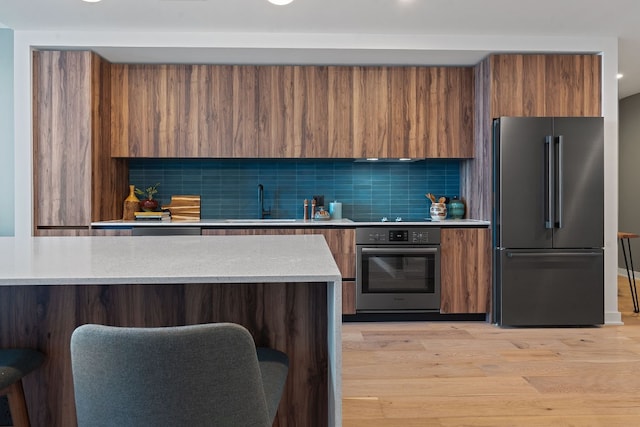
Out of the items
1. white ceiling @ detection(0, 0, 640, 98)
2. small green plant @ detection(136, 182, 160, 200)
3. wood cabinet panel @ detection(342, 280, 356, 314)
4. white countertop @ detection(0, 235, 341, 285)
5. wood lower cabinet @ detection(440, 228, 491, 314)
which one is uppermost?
white ceiling @ detection(0, 0, 640, 98)

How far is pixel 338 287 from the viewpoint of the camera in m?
1.32

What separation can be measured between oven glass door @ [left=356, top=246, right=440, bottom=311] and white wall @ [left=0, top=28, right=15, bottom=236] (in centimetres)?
289

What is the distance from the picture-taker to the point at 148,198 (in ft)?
15.3

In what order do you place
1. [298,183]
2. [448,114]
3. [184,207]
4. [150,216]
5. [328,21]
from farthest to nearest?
1. [298,183]
2. [184,207]
3. [448,114]
4. [150,216]
5. [328,21]

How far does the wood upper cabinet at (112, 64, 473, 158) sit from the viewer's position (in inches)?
169

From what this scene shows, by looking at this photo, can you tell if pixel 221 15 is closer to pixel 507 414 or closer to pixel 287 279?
pixel 287 279

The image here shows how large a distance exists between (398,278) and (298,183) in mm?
1336

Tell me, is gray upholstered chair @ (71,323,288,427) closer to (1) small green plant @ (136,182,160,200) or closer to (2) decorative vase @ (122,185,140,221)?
(2) decorative vase @ (122,185,140,221)

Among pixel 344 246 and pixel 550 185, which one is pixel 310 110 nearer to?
pixel 344 246

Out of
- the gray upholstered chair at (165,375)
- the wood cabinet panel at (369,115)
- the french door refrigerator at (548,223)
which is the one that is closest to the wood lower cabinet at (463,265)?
the french door refrigerator at (548,223)

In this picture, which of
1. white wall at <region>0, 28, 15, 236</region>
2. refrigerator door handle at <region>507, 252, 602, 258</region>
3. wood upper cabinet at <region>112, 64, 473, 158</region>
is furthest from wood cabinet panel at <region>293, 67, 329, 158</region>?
white wall at <region>0, 28, 15, 236</region>

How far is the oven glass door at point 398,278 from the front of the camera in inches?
163

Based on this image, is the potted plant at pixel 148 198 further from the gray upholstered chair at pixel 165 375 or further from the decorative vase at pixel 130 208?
the gray upholstered chair at pixel 165 375

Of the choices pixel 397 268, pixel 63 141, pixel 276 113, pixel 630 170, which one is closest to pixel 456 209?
pixel 397 268
